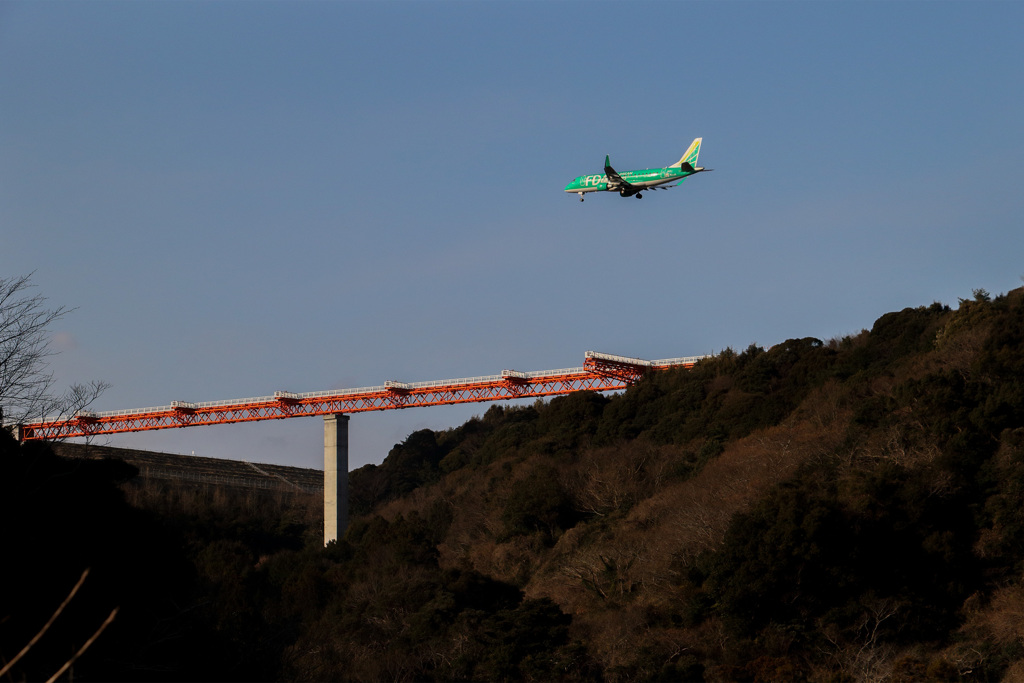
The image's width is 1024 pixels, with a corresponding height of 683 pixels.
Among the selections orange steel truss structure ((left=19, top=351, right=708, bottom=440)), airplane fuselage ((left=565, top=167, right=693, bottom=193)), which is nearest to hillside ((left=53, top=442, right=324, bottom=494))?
orange steel truss structure ((left=19, top=351, right=708, bottom=440))

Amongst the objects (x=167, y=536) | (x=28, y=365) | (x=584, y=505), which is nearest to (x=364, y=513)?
(x=584, y=505)

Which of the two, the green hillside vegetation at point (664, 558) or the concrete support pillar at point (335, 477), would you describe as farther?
the concrete support pillar at point (335, 477)

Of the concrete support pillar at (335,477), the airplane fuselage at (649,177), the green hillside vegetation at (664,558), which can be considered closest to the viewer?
the green hillside vegetation at (664,558)

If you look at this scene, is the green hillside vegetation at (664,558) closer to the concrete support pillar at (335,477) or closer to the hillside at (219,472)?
the concrete support pillar at (335,477)

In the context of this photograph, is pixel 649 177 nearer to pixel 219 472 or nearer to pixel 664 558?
pixel 664 558

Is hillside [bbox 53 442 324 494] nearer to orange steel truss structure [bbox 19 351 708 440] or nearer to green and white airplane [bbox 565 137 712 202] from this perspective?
orange steel truss structure [bbox 19 351 708 440]

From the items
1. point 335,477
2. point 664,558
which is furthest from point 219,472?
point 664,558

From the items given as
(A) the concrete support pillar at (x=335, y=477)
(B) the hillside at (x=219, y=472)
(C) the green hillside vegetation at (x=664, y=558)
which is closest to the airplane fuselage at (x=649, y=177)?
(C) the green hillside vegetation at (x=664, y=558)
